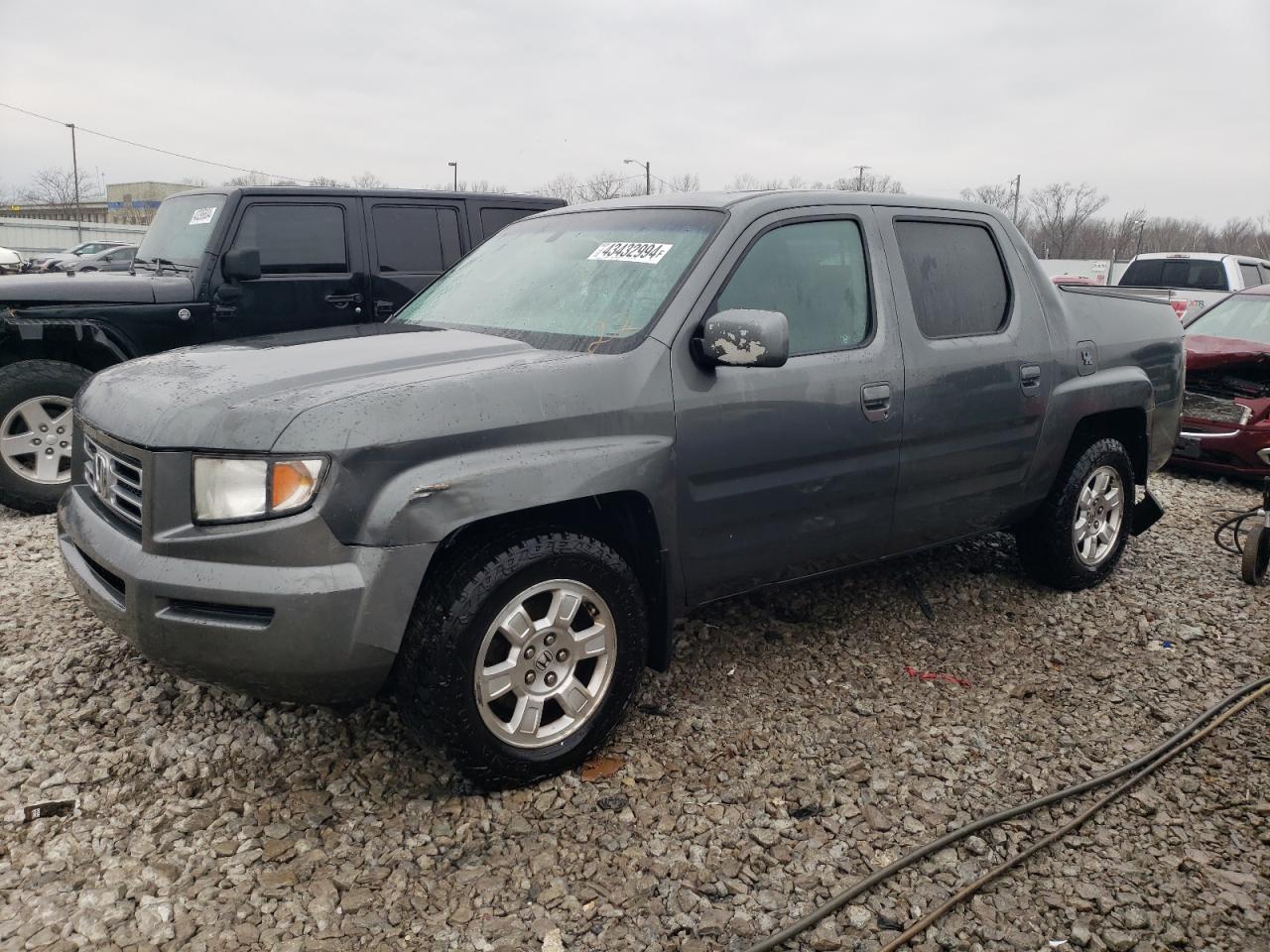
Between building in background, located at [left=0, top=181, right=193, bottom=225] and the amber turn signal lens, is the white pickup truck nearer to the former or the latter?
the amber turn signal lens

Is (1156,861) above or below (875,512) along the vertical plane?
below

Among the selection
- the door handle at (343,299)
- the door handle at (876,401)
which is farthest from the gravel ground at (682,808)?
the door handle at (343,299)

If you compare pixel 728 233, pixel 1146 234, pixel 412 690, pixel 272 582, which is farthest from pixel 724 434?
pixel 1146 234

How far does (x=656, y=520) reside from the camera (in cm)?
299

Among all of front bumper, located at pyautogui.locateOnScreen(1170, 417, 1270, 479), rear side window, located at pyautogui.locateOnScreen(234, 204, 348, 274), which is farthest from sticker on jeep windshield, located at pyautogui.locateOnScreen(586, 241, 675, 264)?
front bumper, located at pyautogui.locateOnScreen(1170, 417, 1270, 479)

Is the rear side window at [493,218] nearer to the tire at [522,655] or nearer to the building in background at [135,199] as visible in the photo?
the tire at [522,655]

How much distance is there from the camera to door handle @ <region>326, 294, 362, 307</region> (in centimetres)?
647

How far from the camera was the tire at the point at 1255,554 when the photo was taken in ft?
15.9

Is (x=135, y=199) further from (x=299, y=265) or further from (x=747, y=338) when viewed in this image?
(x=747, y=338)

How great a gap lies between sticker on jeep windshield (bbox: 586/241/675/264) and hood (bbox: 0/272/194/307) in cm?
367

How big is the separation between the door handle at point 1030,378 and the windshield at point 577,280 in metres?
1.60

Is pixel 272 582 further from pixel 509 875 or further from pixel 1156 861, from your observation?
pixel 1156 861

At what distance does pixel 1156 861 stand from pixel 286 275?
19.1 feet

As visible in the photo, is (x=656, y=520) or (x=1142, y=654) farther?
(x=1142, y=654)
